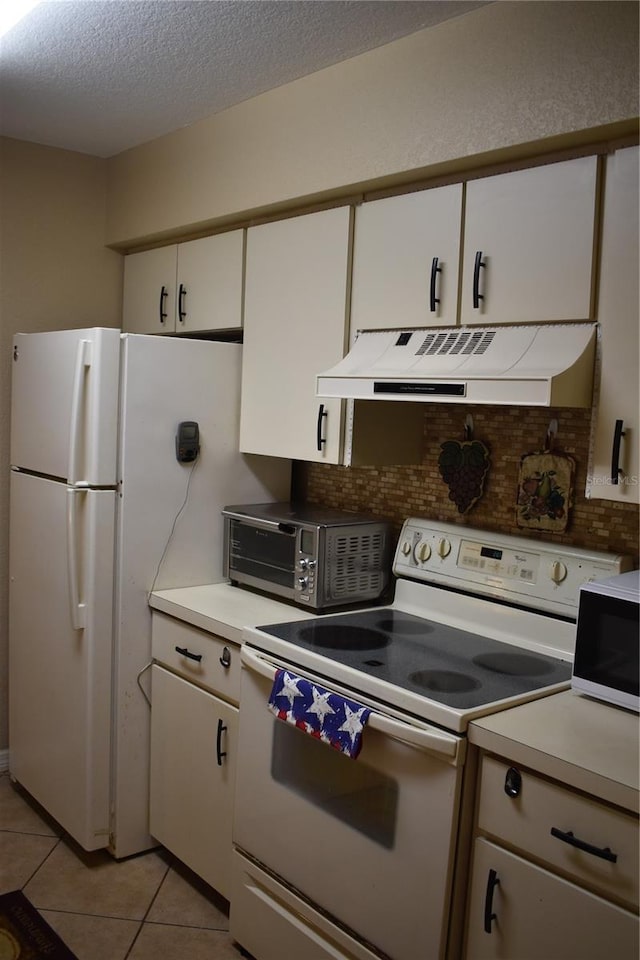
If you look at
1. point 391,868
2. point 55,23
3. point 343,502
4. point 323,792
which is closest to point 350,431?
point 343,502

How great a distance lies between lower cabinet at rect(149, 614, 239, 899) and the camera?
8.41ft

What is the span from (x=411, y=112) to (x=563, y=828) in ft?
5.77

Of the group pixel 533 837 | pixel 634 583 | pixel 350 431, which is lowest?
pixel 533 837

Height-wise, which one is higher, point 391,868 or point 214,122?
point 214,122

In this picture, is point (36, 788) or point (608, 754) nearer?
point (608, 754)

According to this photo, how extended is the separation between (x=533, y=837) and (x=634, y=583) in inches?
24.5

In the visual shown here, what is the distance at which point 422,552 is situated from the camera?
8.70 feet

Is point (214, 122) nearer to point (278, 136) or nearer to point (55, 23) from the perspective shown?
point (278, 136)

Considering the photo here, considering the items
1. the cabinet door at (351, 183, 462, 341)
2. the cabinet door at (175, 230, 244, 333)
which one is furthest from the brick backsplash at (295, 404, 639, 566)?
the cabinet door at (175, 230, 244, 333)

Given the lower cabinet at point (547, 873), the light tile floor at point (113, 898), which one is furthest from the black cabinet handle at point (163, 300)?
the lower cabinet at point (547, 873)

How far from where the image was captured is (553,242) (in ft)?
6.59

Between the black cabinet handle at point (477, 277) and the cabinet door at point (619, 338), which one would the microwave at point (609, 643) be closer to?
the cabinet door at point (619, 338)

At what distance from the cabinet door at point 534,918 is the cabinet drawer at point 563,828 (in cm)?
3

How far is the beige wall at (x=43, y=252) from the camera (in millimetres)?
3316
